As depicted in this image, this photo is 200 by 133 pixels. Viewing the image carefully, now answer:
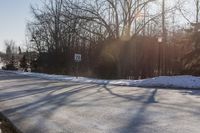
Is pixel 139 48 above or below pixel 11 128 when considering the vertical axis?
above

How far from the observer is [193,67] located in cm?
2945

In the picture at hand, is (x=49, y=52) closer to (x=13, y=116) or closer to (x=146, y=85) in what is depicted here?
(x=146, y=85)

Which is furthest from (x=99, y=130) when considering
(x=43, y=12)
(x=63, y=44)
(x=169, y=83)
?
(x=63, y=44)

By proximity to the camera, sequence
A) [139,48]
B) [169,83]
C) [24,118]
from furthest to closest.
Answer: [139,48]
[169,83]
[24,118]

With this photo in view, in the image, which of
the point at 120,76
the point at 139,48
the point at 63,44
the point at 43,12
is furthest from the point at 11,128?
the point at 63,44

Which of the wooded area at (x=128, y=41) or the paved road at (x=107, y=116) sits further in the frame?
the wooded area at (x=128, y=41)

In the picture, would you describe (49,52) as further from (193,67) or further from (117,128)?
(117,128)

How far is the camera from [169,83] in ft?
68.2

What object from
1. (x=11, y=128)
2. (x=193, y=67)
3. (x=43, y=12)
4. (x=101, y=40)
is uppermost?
(x=43, y=12)

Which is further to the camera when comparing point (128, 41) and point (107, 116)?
point (128, 41)

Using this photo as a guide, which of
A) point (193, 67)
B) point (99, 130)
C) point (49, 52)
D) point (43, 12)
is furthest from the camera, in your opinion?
point (49, 52)

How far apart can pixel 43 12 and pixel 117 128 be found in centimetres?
4802

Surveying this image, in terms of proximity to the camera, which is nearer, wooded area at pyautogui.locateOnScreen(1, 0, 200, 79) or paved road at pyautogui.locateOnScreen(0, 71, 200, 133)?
paved road at pyautogui.locateOnScreen(0, 71, 200, 133)

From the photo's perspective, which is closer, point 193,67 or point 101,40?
point 193,67
